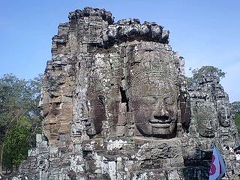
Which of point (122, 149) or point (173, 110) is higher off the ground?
point (173, 110)

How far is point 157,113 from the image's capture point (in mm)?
6055

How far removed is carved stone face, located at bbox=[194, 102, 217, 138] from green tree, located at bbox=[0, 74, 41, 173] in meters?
19.7


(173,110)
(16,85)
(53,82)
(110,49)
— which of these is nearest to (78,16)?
(53,82)

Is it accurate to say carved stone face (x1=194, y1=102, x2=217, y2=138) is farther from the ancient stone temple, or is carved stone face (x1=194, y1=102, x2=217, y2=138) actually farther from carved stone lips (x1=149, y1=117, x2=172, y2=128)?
carved stone lips (x1=149, y1=117, x2=172, y2=128)

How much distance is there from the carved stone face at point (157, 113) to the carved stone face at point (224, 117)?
39.7ft

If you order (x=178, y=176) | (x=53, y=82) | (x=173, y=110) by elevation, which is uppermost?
(x=53, y=82)

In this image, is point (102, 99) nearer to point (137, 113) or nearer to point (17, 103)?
point (137, 113)

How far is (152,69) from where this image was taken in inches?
250

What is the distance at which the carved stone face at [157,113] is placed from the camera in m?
6.08

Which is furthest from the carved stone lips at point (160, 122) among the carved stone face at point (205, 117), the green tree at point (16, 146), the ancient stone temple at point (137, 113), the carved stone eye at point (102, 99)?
the green tree at point (16, 146)

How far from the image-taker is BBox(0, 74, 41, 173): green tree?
3456cm

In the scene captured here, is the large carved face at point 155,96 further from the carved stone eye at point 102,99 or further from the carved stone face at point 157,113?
the carved stone eye at point 102,99

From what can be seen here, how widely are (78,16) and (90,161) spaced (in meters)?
11.3

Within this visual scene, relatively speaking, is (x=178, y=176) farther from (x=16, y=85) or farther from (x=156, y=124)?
(x=16, y=85)
